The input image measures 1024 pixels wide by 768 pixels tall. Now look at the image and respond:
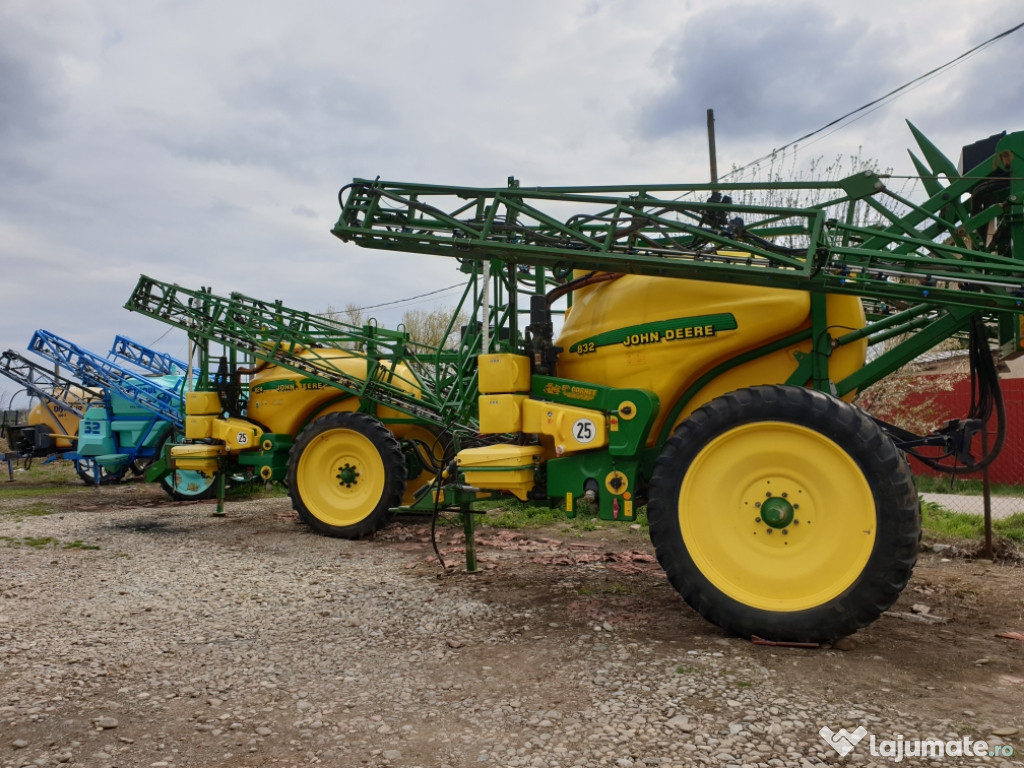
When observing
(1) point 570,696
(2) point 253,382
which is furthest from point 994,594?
(2) point 253,382

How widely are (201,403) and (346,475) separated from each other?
2892mm

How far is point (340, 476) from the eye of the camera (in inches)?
378

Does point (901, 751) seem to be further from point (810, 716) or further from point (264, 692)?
point (264, 692)

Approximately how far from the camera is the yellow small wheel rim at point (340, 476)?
945 centimetres

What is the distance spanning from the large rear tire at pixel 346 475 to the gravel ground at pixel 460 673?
204cm

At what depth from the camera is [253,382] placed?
11117 mm

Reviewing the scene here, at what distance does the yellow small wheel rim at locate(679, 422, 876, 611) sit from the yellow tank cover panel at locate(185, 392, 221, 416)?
8.21 metres

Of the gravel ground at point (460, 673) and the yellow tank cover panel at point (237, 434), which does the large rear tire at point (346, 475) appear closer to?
the yellow tank cover panel at point (237, 434)

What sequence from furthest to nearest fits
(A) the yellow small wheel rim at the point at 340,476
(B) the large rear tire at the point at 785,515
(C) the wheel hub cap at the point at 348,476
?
(C) the wheel hub cap at the point at 348,476 < (A) the yellow small wheel rim at the point at 340,476 < (B) the large rear tire at the point at 785,515

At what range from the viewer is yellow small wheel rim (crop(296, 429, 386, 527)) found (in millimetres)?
9453

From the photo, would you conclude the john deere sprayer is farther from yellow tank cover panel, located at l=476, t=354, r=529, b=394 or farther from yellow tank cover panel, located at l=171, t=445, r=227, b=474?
yellow tank cover panel, located at l=171, t=445, r=227, b=474

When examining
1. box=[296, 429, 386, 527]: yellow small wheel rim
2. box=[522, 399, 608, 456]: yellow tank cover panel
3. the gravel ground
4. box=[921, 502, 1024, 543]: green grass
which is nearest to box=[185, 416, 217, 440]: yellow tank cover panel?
box=[296, 429, 386, 527]: yellow small wheel rim

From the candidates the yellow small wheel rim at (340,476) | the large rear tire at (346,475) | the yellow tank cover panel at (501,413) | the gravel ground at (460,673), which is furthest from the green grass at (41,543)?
the yellow tank cover panel at (501,413)

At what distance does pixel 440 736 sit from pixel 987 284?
4230mm
